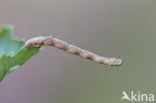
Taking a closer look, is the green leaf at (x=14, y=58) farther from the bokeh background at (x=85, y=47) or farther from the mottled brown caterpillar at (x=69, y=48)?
the bokeh background at (x=85, y=47)

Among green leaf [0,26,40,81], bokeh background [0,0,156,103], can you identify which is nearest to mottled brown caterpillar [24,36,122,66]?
green leaf [0,26,40,81]

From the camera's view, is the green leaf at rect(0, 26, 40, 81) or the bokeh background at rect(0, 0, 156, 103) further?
the bokeh background at rect(0, 0, 156, 103)

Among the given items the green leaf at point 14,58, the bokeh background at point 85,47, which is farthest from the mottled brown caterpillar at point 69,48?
the bokeh background at point 85,47

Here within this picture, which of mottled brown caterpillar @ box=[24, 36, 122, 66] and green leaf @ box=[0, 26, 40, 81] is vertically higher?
mottled brown caterpillar @ box=[24, 36, 122, 66]

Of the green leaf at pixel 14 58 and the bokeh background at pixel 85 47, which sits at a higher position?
the bokeh background at pixel 85 47

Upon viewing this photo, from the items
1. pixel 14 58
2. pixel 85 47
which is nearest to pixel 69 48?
pixel 14 58

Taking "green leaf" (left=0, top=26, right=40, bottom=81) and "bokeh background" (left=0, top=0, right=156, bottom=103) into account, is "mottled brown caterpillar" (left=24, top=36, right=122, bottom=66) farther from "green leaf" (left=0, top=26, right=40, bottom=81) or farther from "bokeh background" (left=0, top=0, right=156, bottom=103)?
"bokeh background" (left=0, top=0, right=156, bottom=103)

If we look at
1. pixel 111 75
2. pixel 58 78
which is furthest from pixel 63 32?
pixel 111 75

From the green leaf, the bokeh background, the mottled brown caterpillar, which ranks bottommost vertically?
the green leaf

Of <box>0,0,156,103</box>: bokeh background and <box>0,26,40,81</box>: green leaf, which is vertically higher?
<box>0,0,156,103</box>: bokeh background
